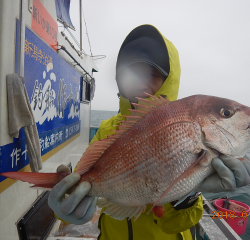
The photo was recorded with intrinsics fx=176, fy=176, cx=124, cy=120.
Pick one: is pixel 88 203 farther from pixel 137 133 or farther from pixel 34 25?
pixel 34 25

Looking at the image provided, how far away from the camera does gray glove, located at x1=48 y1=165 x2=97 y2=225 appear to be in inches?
46.6

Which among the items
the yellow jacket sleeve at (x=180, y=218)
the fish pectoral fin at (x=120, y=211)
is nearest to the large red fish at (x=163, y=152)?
the fish pectoral fin at (x=120, y=211)

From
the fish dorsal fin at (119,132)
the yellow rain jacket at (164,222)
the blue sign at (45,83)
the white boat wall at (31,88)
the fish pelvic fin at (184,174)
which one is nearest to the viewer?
the fish pelvic fin at (184,174)

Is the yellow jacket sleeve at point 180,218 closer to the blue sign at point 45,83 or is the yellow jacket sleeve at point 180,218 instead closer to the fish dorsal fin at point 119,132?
the fish dorsal fin at point 119,132

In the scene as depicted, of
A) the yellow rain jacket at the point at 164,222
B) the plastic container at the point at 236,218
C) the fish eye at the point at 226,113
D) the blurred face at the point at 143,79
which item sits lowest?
the plastic container at the point at 236,218

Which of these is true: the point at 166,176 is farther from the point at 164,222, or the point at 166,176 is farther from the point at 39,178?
the point at 39,178

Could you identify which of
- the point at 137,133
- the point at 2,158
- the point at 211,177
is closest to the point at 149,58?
the point at 137,133

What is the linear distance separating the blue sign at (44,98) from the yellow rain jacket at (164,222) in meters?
0.81

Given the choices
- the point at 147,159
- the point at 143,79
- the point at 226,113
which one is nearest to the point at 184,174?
the point at 147,159

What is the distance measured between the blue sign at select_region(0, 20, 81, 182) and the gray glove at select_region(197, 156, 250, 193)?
159cm

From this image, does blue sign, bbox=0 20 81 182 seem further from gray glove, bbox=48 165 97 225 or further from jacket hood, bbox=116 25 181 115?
jacket hood, bbox=116 25 181 115

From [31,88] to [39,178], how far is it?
120 cm

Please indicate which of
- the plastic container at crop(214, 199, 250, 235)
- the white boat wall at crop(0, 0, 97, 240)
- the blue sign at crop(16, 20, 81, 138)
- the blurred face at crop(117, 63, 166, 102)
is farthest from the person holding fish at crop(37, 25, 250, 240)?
the plastic container at crop(214, 199, 250, 235)

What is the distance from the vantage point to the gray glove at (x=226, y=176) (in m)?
1.06
